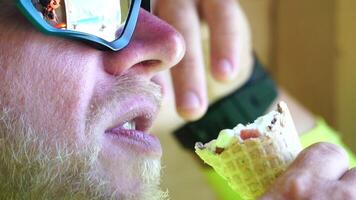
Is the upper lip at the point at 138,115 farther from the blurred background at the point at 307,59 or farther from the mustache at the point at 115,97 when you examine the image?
the blurred background at the point at 307,59

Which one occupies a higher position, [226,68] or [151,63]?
[151,63]

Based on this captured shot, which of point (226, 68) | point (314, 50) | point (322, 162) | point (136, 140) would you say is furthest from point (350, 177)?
point (314, 50)

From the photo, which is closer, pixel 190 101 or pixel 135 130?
pixel 135 130

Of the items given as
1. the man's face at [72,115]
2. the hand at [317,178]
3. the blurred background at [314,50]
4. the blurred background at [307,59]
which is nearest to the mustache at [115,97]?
the man's face at [72,115]

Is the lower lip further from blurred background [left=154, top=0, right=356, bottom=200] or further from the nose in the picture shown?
blurred background [left=154, top=0, right=356, bottom=200]

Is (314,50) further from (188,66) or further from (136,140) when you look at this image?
(136,140)

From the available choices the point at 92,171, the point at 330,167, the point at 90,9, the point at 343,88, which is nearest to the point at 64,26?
the point at 90,9

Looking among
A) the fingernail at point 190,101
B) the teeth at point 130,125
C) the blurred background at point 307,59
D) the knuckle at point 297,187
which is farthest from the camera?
the blurred background at point 307,59
